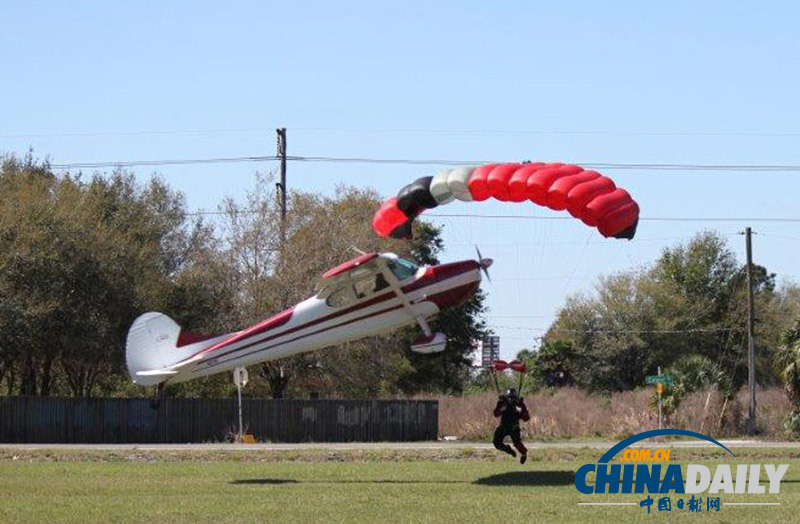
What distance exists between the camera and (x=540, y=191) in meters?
25.7

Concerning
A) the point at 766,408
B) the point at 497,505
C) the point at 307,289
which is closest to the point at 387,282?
the point at 497,505

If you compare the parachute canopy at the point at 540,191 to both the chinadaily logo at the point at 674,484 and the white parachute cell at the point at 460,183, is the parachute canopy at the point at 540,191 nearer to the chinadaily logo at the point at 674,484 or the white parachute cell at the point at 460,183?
the white parachute cell at the point at 460,183

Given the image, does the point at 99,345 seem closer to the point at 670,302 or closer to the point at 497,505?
the point at 497,505

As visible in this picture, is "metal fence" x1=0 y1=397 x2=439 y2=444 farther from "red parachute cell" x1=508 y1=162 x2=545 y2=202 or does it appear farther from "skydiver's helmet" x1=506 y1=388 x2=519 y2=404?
→ "red parachute cell" x1=508 y1=162 x2=545 y2=202

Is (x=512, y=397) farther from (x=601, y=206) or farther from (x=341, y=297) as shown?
(x=601, y=206)

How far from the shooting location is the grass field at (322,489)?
20.5 meters

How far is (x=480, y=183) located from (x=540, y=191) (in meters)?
1.40

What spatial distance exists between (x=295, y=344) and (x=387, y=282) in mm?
2470

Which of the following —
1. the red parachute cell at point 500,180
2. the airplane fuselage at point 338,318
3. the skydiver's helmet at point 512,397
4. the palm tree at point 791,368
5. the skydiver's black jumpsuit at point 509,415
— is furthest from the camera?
the palm tree at point 791,368

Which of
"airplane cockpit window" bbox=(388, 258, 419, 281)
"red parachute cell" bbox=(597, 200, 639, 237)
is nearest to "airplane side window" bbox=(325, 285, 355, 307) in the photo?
"airplane cockpit window" bbox=(388, 258, 419, 281)

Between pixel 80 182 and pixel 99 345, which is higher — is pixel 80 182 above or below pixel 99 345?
above

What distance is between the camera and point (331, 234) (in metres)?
56.3

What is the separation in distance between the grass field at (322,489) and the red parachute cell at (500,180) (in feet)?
18.9

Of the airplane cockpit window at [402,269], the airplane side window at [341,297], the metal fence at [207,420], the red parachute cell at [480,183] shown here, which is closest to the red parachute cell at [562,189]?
the red parachute cell at [480,183]
